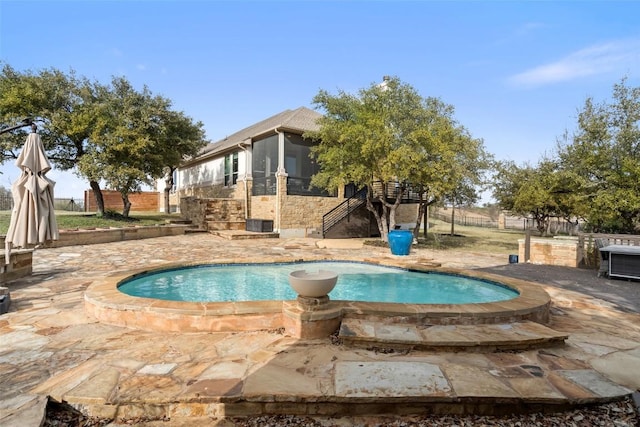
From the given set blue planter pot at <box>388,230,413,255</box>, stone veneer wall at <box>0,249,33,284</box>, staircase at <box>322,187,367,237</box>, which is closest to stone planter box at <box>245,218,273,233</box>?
staircase at <box>322,187,367,237</box>

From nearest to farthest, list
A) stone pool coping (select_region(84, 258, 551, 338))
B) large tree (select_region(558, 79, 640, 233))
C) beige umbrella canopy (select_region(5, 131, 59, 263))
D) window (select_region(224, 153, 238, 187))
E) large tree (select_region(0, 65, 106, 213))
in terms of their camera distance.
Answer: stone pool coping (select_region(84, 258, 551, 338)), beige umbrella canopy (select_region(5, 131, 59, 263)), large tree (select_region(558, 79, 640, 233)), large tree (select_region(0, 65, 106, 213)), window (select_region(224, 153, 238, 187))

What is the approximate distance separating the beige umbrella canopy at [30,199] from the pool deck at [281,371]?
4.10 ft

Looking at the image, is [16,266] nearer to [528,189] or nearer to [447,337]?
[447,337]

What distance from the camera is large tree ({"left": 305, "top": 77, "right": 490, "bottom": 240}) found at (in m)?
12.1

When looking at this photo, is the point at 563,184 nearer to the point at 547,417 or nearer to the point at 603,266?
the point at 603,266

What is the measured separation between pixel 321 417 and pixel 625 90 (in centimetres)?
1749

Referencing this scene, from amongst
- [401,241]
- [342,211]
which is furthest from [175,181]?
[401,241]

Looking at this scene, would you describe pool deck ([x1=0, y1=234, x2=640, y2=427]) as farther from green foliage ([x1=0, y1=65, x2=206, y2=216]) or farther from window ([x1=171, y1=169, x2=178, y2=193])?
window ([x1=171, y1=169, x2=178, y2=193])

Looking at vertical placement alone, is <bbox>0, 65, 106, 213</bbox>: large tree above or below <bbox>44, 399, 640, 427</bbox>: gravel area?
above

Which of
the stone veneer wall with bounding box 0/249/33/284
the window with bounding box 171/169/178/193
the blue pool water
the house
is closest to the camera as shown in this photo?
the stone veneer wall with bounding box 0/249/33/284

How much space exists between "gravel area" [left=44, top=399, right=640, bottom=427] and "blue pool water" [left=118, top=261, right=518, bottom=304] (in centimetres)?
336

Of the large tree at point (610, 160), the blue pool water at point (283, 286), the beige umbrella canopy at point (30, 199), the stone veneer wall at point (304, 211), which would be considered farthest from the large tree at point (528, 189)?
the beige umbrella canopy at point (30, 199)

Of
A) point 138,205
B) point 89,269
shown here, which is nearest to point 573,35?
point 89,269

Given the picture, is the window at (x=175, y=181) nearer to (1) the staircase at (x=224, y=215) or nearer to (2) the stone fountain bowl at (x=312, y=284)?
(1) the staircase at (x=224, y=215)
